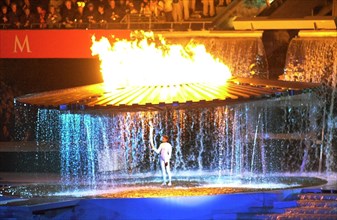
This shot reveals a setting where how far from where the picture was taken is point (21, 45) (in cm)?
3097

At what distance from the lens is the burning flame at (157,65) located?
78.2ft

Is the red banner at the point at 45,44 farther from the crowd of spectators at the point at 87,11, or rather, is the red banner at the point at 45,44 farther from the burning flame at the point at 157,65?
the burning flame at the point at 157,65

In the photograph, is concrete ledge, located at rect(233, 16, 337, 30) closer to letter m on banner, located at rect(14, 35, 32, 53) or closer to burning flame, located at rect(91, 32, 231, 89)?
burning flame, located at rect(91, 32, 231, 89)

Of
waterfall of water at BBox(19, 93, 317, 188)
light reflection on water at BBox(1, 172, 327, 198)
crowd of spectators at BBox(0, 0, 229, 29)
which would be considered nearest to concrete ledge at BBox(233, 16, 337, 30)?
waterfall of water at BBox(19, 93, 317, 188)

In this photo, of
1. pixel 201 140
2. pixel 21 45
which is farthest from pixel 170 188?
pixel 21 45

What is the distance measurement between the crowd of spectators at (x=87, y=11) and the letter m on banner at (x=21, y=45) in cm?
42

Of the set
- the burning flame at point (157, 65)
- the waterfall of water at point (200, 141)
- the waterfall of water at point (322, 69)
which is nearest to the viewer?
the burning flame at point (157, 65)

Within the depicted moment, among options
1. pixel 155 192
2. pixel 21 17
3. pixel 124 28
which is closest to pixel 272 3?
pixel 124 28

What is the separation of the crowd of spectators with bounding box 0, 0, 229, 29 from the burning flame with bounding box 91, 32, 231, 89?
237 inches

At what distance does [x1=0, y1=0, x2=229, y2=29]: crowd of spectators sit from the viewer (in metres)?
31.0

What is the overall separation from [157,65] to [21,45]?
809cm

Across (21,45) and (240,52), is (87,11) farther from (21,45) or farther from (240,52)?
(240,52)

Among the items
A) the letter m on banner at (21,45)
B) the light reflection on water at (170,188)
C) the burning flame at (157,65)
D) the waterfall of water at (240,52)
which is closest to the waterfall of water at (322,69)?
the waterfall of water at (240,52)

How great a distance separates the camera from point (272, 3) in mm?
31328
